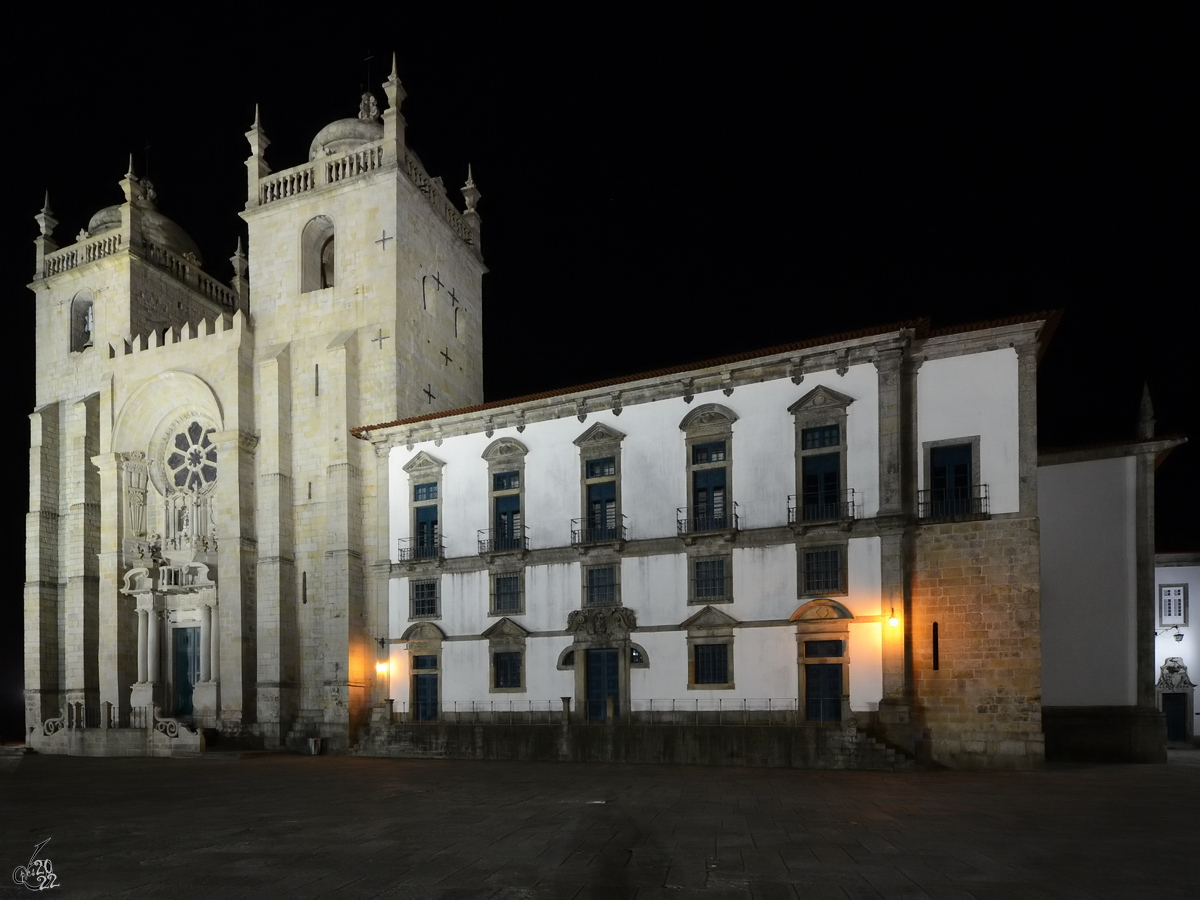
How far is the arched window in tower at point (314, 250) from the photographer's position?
38562 millimetres

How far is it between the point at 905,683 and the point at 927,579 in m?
2.89

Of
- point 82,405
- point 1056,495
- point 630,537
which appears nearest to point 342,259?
point 82,405

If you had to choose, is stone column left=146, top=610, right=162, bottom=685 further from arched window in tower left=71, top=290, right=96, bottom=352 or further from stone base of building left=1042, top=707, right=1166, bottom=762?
stone base of building left=1042, top=707, right=1166, bottom=762

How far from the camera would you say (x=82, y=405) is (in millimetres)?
40219

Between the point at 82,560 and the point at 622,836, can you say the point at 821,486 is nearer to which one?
the point at 622,836

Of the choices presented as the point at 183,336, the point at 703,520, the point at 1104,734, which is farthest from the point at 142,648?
the point at 1104,734

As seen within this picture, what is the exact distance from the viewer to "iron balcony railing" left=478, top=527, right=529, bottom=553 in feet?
104

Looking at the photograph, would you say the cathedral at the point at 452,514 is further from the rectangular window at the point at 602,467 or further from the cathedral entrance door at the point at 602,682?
the rectangular window at the point at 602,467

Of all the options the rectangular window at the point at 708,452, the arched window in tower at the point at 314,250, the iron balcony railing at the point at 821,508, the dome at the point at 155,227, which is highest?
the dome at the point at 155,227

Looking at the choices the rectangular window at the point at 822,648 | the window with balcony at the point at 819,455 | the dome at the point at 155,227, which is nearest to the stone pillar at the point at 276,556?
the dome at the point at 155,227

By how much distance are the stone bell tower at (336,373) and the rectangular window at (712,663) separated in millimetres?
11881

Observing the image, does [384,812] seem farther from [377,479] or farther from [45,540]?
[45,540]

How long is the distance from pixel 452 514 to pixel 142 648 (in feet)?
48.9

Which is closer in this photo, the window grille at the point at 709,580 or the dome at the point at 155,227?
the window grille at the point at 709,580
